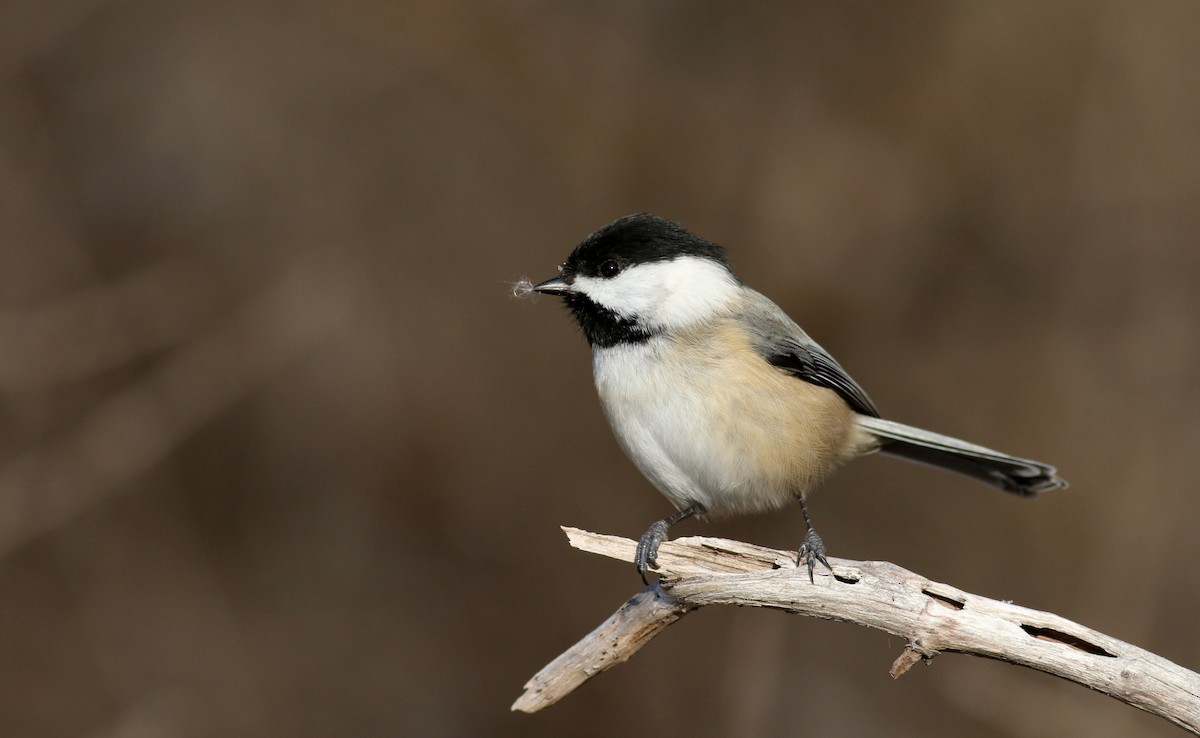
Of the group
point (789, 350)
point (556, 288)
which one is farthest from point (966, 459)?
point (556, 288)

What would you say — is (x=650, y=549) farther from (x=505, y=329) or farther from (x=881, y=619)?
(x=505, y=329)

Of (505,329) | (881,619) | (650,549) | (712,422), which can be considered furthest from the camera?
(505,329)

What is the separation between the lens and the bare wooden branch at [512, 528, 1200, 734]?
2213 millimetres

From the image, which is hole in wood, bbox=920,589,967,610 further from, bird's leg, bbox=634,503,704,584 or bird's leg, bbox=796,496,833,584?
bird's leg, bbox=634,503,704,584

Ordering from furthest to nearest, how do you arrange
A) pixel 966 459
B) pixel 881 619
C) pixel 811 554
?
pixel 966 459
pixel 811 554
pixel 881 619

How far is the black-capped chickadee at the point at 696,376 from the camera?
123 inches

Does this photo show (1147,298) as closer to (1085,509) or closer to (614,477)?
(1085,509)

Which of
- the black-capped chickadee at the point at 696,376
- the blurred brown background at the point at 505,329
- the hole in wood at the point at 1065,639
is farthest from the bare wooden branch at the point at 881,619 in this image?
the blurred brown background at the point at 505,329

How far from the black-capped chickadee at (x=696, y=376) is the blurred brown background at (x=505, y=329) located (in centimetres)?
205

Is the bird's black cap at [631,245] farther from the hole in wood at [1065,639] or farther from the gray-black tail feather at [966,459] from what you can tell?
the hole in wood at [1065,639]

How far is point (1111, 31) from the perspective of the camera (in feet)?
18.1

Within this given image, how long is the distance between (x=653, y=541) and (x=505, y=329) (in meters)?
2.98

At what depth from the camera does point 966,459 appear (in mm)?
3758

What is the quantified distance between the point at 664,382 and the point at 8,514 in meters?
3.77
